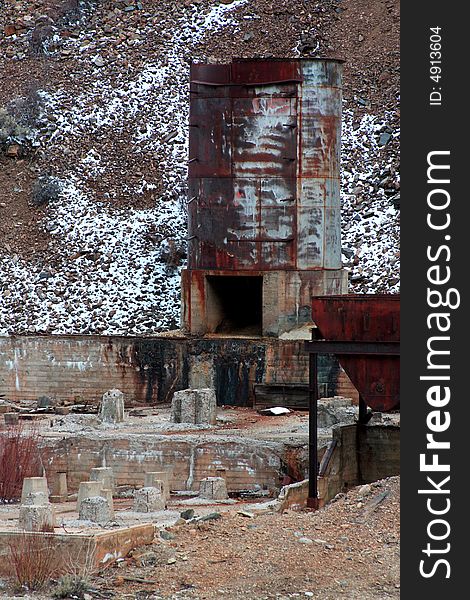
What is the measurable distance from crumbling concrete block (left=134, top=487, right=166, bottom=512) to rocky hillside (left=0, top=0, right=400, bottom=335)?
13370 millimetres

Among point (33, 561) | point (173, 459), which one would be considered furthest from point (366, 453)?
point (33, 561)

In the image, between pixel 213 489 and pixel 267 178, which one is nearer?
pixel 213 489

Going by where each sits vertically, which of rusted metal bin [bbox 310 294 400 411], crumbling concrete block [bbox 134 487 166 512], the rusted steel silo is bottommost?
crumbling concrete block [bbox 134 487 166 512]

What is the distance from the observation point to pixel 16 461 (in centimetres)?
2906

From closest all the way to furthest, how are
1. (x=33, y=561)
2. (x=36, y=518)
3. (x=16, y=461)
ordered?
(x=33, y=561)
(x=36, y=518)
(x=16, y=461)

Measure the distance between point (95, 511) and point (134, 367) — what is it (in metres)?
10.7

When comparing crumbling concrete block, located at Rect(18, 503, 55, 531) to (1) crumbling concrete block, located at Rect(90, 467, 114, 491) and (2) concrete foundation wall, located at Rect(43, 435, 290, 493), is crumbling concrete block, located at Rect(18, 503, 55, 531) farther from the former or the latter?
(2) concrete foundation wall, located at Rect(43, 435, 290, 493)

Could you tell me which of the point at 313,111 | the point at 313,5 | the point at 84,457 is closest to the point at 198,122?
the point at 313,111

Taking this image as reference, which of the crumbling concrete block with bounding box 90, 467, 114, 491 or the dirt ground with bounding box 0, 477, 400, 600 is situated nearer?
the dirt ground with bounding box 0, 477, 400, 600

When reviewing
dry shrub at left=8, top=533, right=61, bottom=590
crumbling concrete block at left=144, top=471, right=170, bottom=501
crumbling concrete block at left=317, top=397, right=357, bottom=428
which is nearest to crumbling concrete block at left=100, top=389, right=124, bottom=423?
crumbling concrete block at left=144, top=471, right=170, bottom=501

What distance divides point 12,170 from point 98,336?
13963 millimetres

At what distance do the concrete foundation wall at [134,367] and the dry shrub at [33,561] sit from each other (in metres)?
13.8

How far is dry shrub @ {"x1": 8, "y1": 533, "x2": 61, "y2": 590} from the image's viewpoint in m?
20.8

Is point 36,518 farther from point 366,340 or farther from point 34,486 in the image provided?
point 366,340
